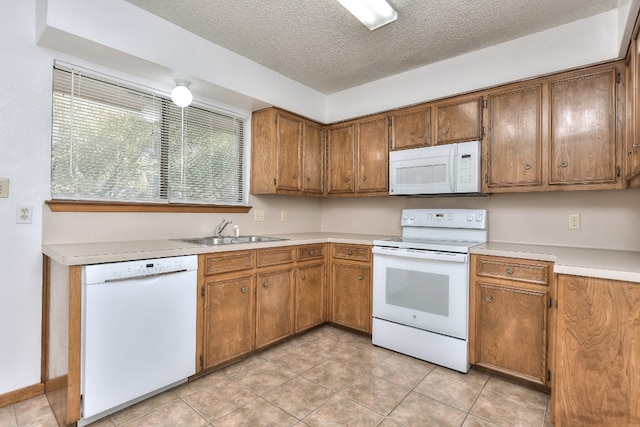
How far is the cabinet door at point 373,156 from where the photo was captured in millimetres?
3078

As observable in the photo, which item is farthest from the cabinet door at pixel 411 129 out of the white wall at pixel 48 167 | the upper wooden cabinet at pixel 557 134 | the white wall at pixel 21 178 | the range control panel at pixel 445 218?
the white wall at pixel 21 178

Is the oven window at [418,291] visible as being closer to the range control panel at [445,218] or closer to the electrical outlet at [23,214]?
the range control panel at [445,218]

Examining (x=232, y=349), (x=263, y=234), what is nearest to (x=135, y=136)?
(x=263, y=234)

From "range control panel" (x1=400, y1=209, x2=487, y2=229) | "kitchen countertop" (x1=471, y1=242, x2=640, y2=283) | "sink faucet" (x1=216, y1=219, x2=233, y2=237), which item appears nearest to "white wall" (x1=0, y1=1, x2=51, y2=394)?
"sink faucet" (x1=216, y1=219, x2=233, y2=237)

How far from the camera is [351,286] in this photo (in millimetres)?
2973

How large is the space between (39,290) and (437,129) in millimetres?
3101

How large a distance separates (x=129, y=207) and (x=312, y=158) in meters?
1.80

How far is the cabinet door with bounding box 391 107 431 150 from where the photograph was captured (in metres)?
2.79

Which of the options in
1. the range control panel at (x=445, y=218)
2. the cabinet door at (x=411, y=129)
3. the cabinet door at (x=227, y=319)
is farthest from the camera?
the cabinet door at (x=411, y=129)

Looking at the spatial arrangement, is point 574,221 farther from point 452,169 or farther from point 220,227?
point 220,227

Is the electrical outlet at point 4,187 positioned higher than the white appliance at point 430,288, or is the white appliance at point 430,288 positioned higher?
the electrical outlet at point 4,187

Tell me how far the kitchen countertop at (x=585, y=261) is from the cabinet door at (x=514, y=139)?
54 cm

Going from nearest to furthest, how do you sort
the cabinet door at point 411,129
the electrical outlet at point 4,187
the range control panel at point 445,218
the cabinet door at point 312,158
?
the electrical outlet at point 4,187
the range control panel at point 445,218
the cabinet door at point 411,129
the cabinet door at point 312,158

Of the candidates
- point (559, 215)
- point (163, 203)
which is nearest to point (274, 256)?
point (163, 203)
